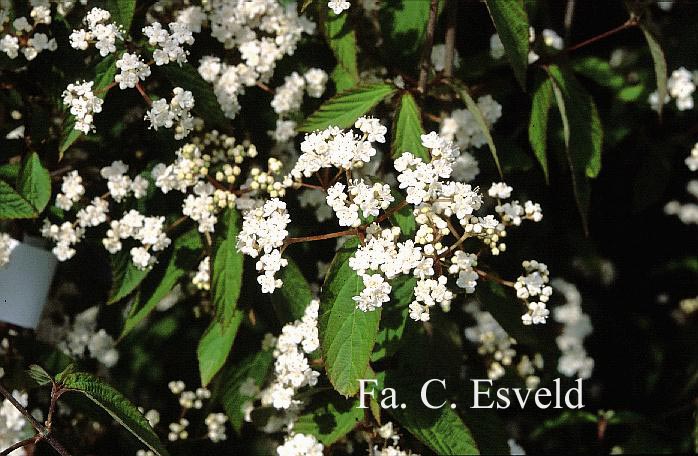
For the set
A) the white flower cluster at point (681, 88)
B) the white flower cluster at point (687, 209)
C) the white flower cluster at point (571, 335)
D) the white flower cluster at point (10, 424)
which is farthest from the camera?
the white flower cluster at point (687, 209)

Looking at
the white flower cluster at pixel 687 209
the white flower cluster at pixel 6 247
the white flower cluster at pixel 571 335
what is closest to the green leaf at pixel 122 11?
the white flower cluster at pixel 6 247

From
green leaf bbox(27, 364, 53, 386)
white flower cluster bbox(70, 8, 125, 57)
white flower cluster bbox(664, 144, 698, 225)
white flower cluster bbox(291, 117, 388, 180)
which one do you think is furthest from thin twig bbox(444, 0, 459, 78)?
white flower cluster bbox(664, 144, 698, 225)

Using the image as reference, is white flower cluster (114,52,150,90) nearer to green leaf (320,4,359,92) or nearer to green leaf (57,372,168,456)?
green leaf (320,4,359,92)

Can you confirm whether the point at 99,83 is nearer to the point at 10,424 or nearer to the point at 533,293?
the point at 10,424

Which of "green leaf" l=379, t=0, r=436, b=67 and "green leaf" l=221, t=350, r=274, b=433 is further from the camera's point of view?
"green leaf" l=221, t=350, r=274, b=433

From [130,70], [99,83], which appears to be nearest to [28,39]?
[99,83]

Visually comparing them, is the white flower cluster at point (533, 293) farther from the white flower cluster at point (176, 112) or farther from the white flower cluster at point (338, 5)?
the white flower cluster at point (176, 112)

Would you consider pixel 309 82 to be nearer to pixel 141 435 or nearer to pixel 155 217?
pixel 155 217
